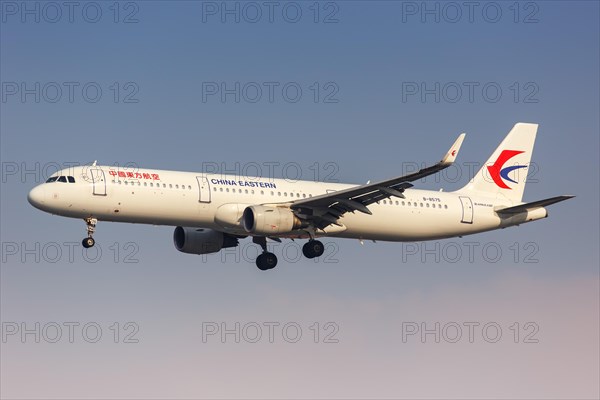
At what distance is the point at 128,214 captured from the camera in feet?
193

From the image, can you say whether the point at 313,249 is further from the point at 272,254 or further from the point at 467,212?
the point at 467,212

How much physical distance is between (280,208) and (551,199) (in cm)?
1353

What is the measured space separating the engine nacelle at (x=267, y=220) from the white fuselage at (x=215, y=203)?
0.64 metres

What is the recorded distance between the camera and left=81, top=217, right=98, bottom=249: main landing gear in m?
58.3

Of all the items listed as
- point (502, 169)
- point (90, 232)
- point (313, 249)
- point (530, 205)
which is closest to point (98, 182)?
point (90, 232)

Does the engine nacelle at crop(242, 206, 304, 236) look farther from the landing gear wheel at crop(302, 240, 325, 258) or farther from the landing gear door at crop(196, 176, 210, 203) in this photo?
the landing gear wheel at crop(302, 240, 325, 258)

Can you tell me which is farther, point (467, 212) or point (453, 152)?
point (467, 212)

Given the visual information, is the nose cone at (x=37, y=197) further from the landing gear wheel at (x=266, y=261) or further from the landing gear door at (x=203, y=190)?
the landing gear wheel at (x=266, y=261)

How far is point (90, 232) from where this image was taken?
192ft

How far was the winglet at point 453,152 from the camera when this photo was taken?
5397cm

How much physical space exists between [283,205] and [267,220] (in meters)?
1.79

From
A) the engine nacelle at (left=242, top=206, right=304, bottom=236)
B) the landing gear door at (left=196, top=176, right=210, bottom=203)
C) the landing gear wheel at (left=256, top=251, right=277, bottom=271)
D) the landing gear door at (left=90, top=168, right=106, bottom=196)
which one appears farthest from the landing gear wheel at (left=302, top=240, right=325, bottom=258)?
the landing gear door at (left=90, top=168, right=106, bottom=196)

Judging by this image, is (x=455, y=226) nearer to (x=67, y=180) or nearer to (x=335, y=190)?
(x=335, y=190)

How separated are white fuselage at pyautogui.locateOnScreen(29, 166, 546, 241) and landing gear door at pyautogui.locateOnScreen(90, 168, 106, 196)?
0.02m
